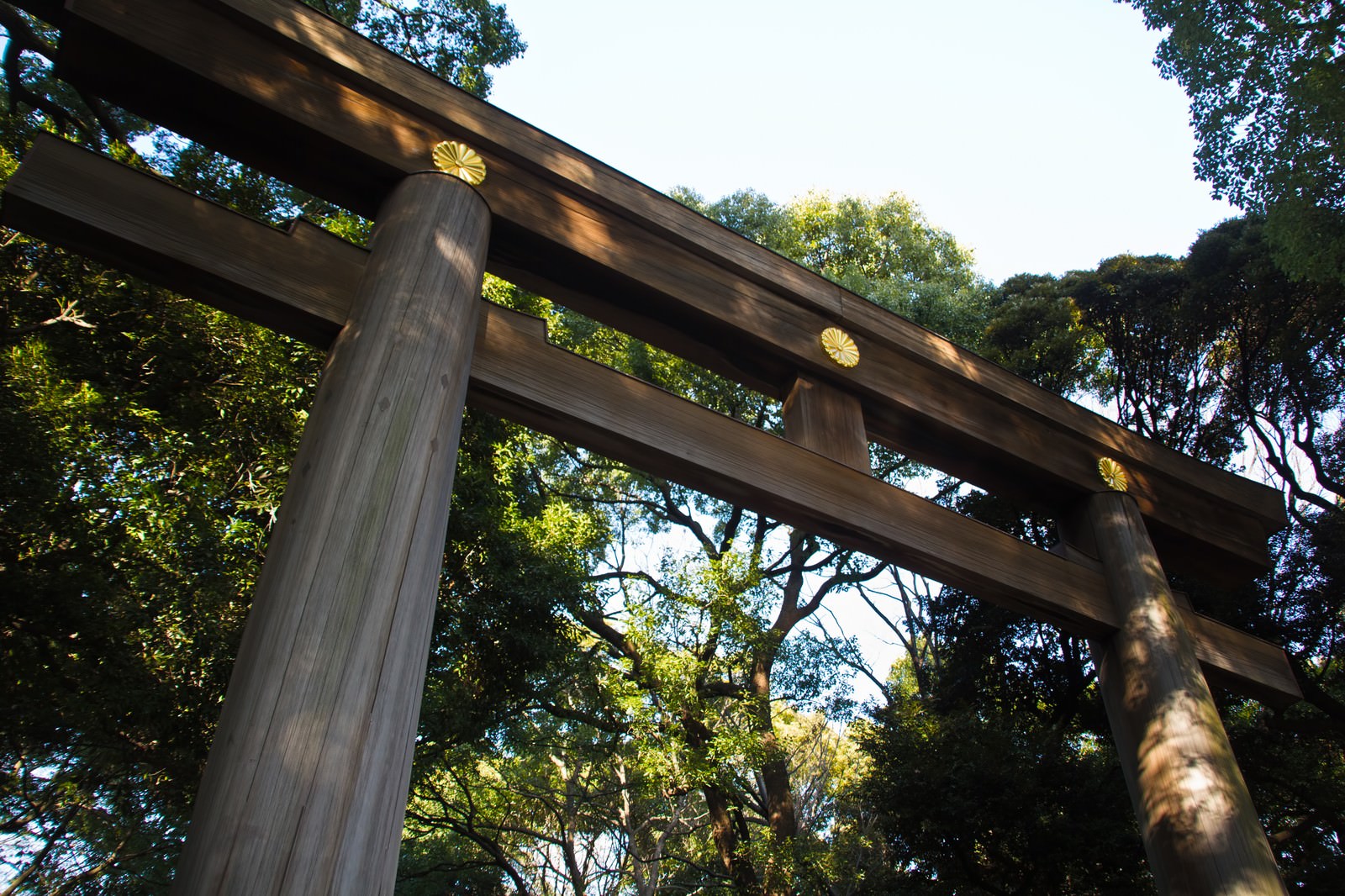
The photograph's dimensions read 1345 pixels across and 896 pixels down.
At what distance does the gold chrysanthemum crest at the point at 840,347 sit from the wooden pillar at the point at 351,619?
1.57 metres

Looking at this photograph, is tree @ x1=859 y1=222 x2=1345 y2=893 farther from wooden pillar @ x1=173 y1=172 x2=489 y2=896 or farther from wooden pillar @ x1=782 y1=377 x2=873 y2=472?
wooden pillar @ x1=173 y1=172 x2=489 y2=896

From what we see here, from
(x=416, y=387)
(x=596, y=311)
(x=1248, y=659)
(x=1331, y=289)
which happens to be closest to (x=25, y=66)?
(x=596, y=311)

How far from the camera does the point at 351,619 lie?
5.62 feet

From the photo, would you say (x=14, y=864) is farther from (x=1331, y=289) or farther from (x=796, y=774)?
(x=1331, y=289)

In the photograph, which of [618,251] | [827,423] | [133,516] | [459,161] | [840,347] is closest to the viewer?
[459,161]

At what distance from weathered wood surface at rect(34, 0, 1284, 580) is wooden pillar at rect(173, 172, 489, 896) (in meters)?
0.56

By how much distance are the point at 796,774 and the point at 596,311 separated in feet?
39.1

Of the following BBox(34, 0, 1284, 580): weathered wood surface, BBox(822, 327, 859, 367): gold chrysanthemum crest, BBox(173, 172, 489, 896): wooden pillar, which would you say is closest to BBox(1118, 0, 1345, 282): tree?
BBox(34, 0, 1284, 580): weathered wood surface

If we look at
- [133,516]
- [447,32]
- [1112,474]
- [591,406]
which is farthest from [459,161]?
[447,32]

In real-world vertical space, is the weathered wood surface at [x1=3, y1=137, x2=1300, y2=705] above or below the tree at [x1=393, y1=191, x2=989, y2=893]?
below

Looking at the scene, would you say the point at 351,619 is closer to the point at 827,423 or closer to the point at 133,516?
the point at 827,423

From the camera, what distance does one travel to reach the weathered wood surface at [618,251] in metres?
2.47

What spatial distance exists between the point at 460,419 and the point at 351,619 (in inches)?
27.0

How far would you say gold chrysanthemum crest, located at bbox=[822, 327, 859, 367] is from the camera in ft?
11.1
